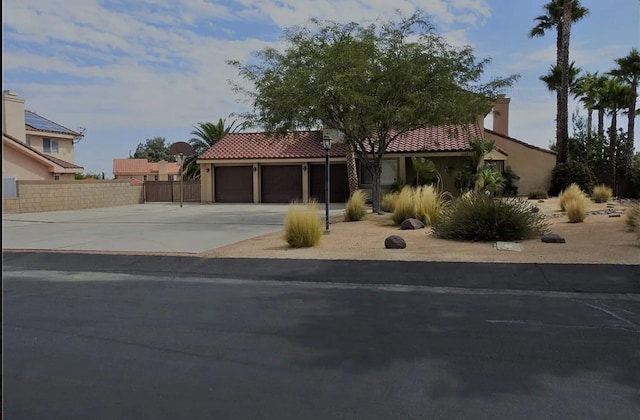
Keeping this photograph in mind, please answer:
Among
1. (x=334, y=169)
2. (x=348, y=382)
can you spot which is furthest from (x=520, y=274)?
(x=334, y=169)

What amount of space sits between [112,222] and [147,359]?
603 inches

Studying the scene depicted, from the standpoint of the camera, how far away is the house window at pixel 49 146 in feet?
151

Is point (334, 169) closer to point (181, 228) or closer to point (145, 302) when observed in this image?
point (181, 228)

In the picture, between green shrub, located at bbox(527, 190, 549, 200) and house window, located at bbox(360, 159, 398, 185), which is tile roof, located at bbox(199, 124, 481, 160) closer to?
house window, located at bbox(360, 159, 398, 185)

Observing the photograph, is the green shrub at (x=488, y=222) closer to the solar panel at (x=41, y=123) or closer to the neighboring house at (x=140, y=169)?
the solar panel at (x=41, y=123)

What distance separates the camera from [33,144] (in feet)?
147

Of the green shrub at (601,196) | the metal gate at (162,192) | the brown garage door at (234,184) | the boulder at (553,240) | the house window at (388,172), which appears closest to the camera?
the boulder at (553,240)

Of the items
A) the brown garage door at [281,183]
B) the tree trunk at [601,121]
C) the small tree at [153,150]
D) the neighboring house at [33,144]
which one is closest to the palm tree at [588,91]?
the tree trunk at [601,121]

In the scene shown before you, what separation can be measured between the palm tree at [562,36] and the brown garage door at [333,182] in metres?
12.3

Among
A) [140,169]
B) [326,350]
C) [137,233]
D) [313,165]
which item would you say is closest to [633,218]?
[326,350]

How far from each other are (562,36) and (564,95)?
371 centimetres

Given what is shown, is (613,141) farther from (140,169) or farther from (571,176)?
(140,169)

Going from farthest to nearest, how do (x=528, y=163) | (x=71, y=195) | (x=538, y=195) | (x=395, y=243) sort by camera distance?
(x=528, y=163), (x=538, y=195), (x=71, y=195), (x=395, y=243)

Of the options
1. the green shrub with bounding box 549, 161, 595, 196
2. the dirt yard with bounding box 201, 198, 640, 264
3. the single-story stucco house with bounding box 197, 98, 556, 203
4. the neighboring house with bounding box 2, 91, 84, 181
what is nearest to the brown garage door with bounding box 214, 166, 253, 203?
the single-story stucco house with bounding box 197, 98, 556, 203
